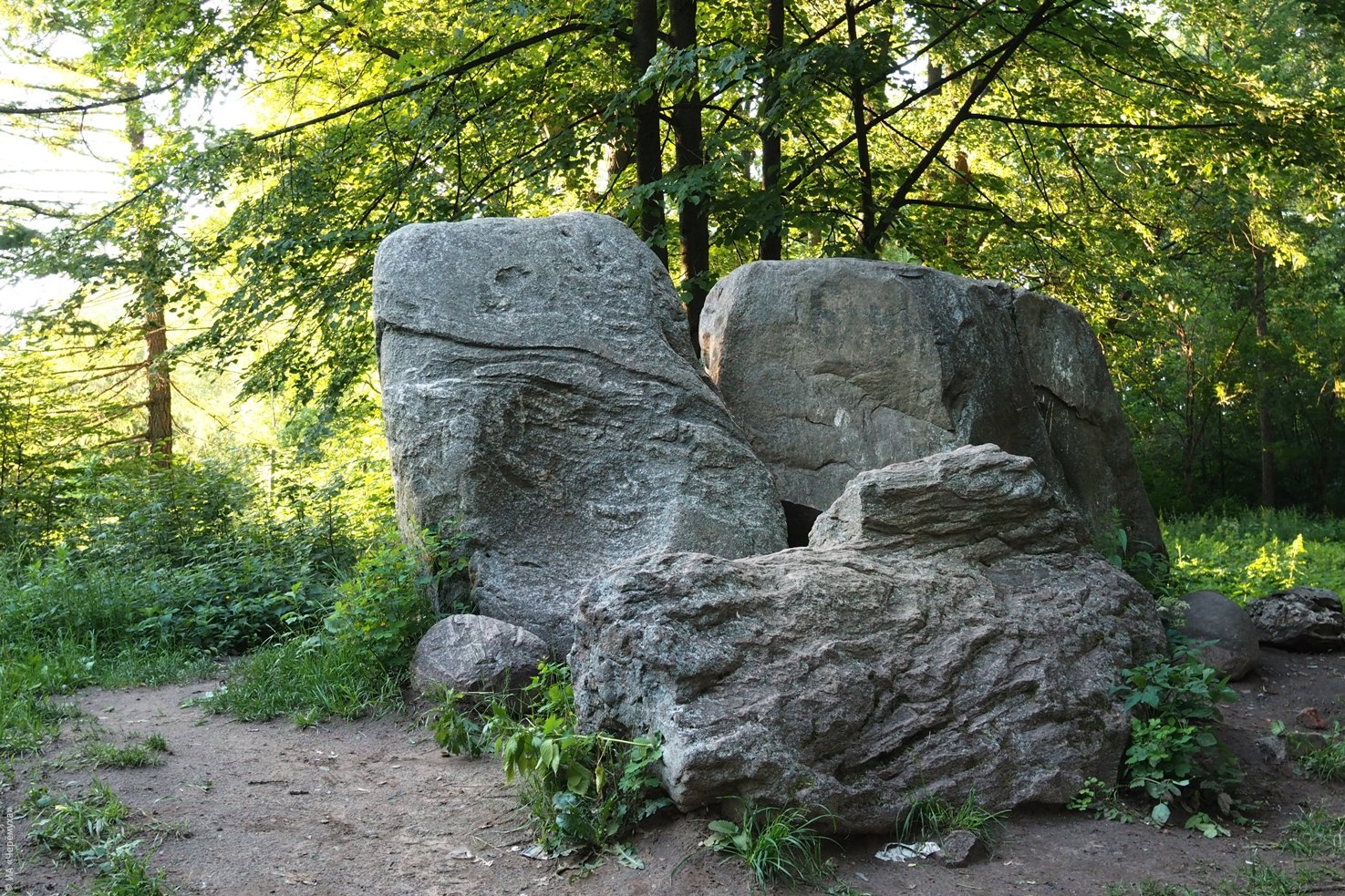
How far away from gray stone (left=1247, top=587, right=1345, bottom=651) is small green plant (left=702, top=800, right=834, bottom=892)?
4299 millimetres

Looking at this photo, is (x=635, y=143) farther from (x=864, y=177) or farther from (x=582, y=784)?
(x=582, y=784)

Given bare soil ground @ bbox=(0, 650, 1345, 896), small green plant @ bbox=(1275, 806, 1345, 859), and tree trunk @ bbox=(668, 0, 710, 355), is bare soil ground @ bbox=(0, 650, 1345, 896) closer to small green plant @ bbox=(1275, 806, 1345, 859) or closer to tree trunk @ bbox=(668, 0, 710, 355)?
small green plant @ bbox=(1275, 806, 1345, 859)

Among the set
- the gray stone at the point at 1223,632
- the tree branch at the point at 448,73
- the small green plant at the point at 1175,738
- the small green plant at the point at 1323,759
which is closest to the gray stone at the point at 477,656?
the small green plant at the point at 1175,738

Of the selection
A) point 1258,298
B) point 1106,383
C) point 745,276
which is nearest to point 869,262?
point 745,276

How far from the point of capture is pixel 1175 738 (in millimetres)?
4523

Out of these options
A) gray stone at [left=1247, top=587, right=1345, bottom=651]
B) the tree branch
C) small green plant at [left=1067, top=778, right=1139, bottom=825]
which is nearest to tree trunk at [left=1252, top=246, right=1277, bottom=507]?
gray stone at [left=1247, top=587, right=1345, bottom=651]

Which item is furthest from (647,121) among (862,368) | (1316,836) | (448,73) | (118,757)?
(1316,836)

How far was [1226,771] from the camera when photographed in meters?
4.53

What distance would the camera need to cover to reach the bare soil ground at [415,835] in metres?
3.89

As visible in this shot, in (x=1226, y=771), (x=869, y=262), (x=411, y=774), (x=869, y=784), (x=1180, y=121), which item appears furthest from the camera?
(x=1180, y=121)

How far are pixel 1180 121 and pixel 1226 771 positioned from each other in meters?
8.63

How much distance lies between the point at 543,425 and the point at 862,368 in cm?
217

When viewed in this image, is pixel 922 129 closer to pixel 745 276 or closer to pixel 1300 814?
pixel 745 276

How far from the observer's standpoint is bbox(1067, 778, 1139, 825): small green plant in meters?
4.34
